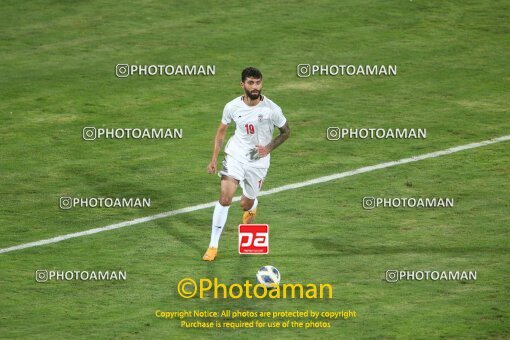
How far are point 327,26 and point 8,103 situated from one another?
7473 millimetres

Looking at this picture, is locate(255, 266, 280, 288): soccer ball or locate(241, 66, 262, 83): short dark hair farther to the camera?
locate(241, 66, 262, 83): short dark hair

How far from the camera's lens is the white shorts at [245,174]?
685 inches

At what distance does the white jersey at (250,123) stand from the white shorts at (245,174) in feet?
0.22

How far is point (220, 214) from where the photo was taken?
17.3 meters

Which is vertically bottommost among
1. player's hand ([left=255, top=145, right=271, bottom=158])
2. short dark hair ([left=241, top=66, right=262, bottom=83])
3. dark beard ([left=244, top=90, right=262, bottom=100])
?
player's hand ([left=255, top=145, right=271, bottom=158])

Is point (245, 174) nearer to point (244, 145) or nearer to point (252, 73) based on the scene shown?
point (244, 145)

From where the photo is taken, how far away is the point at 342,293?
16.0m

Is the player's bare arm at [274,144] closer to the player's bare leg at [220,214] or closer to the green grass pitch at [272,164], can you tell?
the player's bare leg at [220,214]

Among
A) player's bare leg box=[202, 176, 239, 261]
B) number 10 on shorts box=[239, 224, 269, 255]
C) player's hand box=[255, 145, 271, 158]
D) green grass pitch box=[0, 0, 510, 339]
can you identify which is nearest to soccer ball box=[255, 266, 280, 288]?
green grass pitch box=[0, 0, 510, 339]

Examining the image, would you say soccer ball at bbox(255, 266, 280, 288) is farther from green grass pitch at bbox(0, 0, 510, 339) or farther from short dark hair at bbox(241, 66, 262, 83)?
short dark hair at bbox(241, 66, 262, 83)

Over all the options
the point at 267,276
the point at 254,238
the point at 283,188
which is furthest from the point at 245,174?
the point at 283,188

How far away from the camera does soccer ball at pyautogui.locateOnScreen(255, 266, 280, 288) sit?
16.2 m

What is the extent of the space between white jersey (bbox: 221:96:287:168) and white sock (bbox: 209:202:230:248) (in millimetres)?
732

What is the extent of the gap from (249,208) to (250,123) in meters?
1.43
